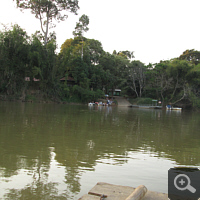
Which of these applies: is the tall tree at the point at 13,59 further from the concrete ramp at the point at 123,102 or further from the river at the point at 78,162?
the river at the point at 78,162

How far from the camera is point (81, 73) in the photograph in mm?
37938

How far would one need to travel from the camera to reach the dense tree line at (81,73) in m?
32.9

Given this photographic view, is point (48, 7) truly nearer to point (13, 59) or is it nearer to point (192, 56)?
point (13, 59)

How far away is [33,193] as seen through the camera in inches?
118

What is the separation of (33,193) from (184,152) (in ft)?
13.8

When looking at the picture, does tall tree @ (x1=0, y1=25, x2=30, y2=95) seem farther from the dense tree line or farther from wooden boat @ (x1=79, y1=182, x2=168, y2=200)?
wooden boat @ (x1=79, y1=182, x2=168, y2=200)

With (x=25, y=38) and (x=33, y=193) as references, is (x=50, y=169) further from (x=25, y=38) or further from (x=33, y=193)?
(x=25, y=38)

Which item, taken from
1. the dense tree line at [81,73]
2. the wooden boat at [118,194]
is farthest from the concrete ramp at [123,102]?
the wooden boat at [118,194]

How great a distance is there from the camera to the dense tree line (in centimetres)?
Result: 3294

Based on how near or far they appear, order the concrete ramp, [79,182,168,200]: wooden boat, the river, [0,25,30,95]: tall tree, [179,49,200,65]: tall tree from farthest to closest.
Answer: [179,49,200,65]: tall tree → the concrete ramp → [0,25,30,95]: tall tree → the river → [79,182,168,200]: wooden boat

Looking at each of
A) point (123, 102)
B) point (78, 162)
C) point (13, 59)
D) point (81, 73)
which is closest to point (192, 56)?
point (123, 102)

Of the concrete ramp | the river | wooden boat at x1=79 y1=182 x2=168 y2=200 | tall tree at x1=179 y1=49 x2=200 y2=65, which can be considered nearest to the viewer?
wooden boat at x1=79 y1=182 x2=168 y2=200

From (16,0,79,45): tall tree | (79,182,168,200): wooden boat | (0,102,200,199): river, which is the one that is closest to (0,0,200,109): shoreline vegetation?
(16,0,79,45): tall tree

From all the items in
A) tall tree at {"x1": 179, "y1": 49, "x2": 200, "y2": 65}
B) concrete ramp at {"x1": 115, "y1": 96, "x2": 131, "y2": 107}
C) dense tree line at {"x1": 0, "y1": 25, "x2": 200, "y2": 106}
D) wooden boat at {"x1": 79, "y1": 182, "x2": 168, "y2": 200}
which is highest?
tall tree at {"x1": 179, "y1": 49, "x2": 200, "y2": 65}
